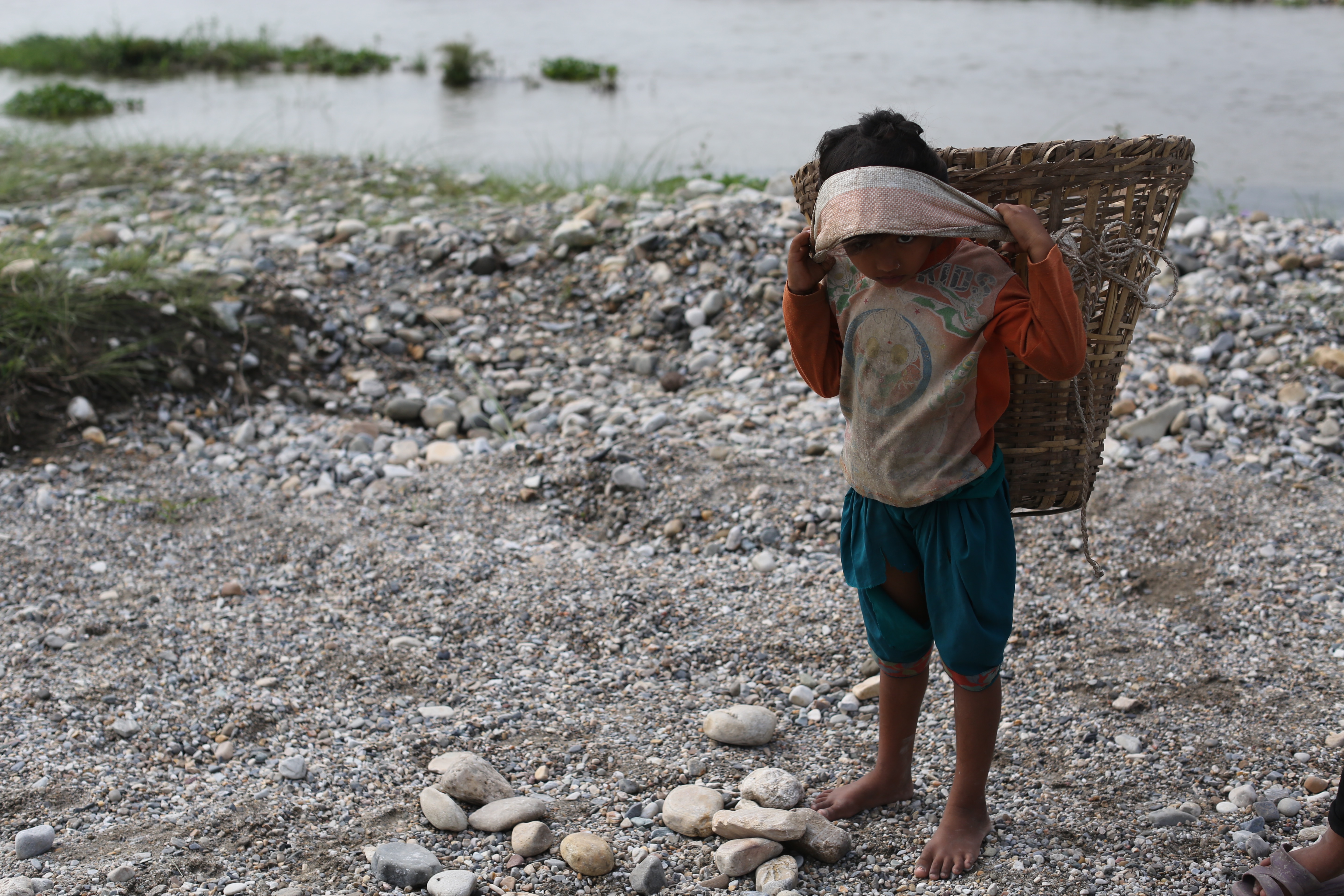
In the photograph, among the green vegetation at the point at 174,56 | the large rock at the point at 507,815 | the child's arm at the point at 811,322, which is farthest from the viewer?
the green vegetation at the point at 174,56

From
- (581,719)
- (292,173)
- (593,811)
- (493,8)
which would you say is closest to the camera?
(593,811)

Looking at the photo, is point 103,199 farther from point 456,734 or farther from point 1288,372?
point 1288,372

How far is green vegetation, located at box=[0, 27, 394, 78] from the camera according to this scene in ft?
55.8

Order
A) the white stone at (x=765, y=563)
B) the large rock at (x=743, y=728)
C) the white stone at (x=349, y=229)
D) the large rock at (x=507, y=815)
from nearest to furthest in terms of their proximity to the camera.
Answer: the large rock at (x=507, y=815)
the large rock at (x=743, y=728)
the white stone at (x=765, y=563)
the white stone at (x=349, y=229)

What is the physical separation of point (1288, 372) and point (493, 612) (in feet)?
10.7

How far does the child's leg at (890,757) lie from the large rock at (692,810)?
221 millimetres

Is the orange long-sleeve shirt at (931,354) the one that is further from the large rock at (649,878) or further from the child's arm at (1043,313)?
the large rock at (649,878)

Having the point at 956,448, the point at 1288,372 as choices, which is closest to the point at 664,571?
the point at 956,448

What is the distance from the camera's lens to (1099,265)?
68.7 inches

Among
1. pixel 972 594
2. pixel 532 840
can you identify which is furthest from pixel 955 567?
pixel 532 840

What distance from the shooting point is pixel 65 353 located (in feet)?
14.0

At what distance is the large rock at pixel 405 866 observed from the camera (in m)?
1.96

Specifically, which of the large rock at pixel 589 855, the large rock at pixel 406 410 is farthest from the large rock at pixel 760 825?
the large rock at pixel 406 410

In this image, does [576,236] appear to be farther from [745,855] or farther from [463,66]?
[463,66]
